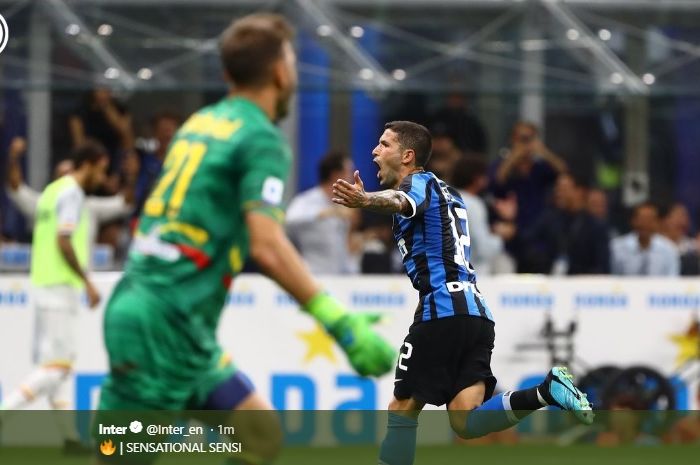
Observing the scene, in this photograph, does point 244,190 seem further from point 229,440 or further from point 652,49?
point 652,49

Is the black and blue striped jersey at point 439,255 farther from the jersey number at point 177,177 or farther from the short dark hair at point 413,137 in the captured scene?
the jersey number at point 177,177

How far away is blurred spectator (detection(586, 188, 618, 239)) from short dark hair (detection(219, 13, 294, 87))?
A: 7701mm

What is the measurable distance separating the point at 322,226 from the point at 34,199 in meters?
2.55

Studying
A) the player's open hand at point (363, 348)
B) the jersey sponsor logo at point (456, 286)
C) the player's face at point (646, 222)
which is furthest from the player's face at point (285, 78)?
the player's face at point (646, 222)

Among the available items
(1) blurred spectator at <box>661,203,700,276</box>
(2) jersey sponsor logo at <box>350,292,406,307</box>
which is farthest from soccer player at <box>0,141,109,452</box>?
(1) blurred spectator at <box>661,203,700,276</box>

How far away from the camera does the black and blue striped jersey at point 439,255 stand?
7.62 meters

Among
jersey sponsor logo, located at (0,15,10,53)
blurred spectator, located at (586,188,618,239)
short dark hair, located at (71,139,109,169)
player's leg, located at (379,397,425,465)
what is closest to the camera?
player's leg, located at (379,397,425,465)

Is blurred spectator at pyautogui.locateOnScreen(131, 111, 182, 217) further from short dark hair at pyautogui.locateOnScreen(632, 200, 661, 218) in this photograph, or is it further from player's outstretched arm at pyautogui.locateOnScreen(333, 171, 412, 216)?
player's outstretched arm at pyautogui.locateOnScreen(333, 171, 412, 216)

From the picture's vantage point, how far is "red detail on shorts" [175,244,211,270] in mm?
5523

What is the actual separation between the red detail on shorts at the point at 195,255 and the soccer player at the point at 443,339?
2.04 metres

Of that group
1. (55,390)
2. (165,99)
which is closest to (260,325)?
(55,390)

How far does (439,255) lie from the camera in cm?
765

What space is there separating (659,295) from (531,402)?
16.4 ft

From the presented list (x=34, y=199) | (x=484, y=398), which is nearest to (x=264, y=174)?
(x=484, y=398)
